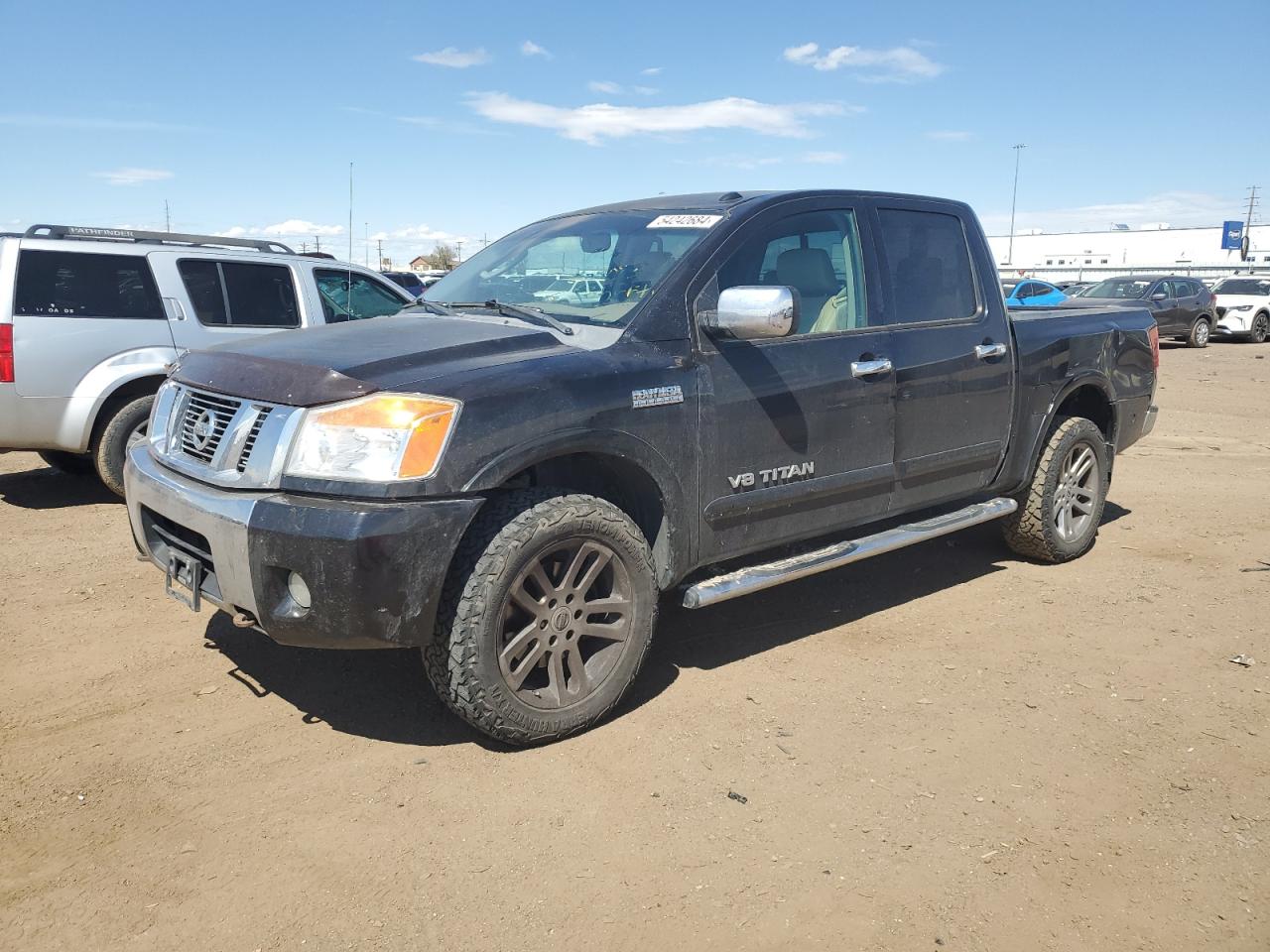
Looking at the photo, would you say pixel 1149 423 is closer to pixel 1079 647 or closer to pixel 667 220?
pixel 1079 647

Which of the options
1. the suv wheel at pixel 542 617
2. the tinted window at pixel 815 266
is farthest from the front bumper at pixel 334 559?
the tinted window at pixel 815 266

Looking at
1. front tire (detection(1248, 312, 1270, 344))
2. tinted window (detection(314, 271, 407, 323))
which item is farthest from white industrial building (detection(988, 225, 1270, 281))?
tinted window (detection(314, 271, 407, 323))

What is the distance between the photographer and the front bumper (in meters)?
3.00

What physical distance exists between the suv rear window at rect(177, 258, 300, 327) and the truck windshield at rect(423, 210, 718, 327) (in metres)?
3.37

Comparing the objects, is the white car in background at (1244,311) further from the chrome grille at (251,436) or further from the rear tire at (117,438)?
the chrome grille at (251,436)

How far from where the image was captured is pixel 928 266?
16.0 feet

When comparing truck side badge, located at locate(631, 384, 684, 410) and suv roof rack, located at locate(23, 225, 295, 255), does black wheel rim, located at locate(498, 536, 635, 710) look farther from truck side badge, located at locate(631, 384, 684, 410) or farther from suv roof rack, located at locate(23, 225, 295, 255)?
suv roof rack, located at locate(23, 225, 295, 255)

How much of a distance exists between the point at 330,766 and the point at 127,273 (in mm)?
5006

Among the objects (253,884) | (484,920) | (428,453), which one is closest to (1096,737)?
(484,920)

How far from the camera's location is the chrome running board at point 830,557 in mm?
3820

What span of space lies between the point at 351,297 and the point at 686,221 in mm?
4999

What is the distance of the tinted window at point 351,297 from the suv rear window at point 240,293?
0.29 meters

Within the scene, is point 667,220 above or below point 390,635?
above

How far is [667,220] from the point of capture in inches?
165
